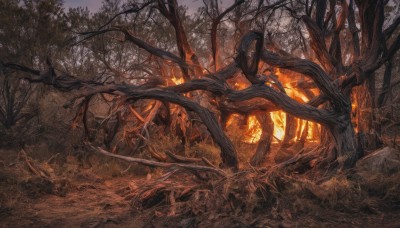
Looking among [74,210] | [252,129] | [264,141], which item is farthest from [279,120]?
[74,210]

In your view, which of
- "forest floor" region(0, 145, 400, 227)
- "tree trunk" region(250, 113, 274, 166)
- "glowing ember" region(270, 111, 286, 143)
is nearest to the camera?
"forest floor" region(0, 145, 400, 227)

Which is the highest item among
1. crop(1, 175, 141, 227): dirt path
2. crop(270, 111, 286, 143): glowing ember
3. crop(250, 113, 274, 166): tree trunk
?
crop(270, 111, 286, 143): glowing ember

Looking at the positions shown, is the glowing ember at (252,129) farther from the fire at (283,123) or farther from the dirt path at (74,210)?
the dirt path at (74,210)

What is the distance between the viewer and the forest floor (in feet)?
15.9

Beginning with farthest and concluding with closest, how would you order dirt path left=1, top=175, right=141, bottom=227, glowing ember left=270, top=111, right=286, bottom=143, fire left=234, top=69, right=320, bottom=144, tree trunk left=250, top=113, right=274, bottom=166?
glowing ember left=270, top=111, right=286, bottom=143
fire left=234, top=69, right=320, bottom=144
tree trunk left=250, top=113, right=274, bottom=166
dirt path left=1, top=175, right=141, bottom=227

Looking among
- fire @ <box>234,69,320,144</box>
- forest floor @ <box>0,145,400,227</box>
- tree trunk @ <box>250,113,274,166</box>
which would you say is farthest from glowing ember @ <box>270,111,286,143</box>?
forest floor @ <box>0,145,400,227</box>

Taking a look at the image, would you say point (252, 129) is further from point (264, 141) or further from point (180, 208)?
Result: point (180, 208)

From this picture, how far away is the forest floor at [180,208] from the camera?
4859mm

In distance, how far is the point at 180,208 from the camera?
5637 millimetres

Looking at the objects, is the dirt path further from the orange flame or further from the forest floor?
the orange flame

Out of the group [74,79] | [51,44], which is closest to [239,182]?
[74,79]

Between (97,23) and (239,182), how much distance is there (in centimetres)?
1084

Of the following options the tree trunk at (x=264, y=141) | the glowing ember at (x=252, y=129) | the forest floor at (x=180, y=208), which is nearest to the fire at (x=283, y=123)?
the glowing ember at (x=252, y=129)

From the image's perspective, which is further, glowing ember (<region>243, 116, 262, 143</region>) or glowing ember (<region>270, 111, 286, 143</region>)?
glowing ember (<region>243, 116, 262, 143</region>)
